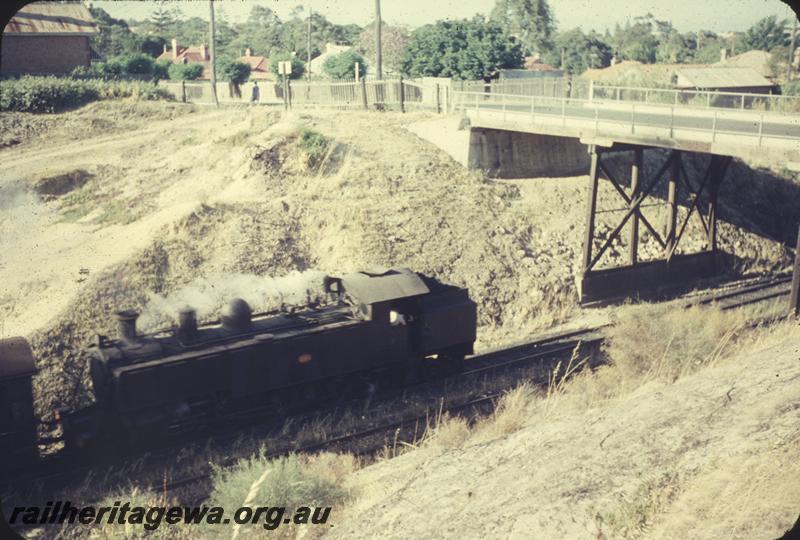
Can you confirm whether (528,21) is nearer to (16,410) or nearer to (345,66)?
(345,66)

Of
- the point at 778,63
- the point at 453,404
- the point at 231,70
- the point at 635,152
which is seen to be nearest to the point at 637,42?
the point at 778,63

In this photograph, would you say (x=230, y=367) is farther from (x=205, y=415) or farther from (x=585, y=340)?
(x=585, y=340)

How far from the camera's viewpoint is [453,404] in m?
16.4

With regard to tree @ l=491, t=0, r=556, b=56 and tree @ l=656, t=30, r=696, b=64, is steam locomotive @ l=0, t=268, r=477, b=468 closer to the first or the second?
tree @ l=491, t=0, r=556, b=56

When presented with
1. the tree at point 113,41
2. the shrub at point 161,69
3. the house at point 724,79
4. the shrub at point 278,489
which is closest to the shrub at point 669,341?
the shrub at point 278,489

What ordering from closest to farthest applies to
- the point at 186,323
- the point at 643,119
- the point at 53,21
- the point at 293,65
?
1. the point at 186,323
2. the point at 643,119
3. the point at 53,21
4. the point at 293,65

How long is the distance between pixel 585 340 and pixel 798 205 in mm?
18755

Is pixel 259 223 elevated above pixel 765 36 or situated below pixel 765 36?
below

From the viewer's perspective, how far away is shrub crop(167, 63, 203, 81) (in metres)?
47.5

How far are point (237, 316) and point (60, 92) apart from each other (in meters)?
25.3

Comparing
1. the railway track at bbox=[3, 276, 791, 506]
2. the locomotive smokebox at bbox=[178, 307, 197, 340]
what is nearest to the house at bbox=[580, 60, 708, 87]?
the railway track at bbox=[3, 276, 791, 506]

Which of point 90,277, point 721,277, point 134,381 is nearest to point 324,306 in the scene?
point 134,381

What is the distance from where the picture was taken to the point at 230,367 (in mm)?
13375

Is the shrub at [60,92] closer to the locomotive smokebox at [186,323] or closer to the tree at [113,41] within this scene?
the tree at [113,41]
